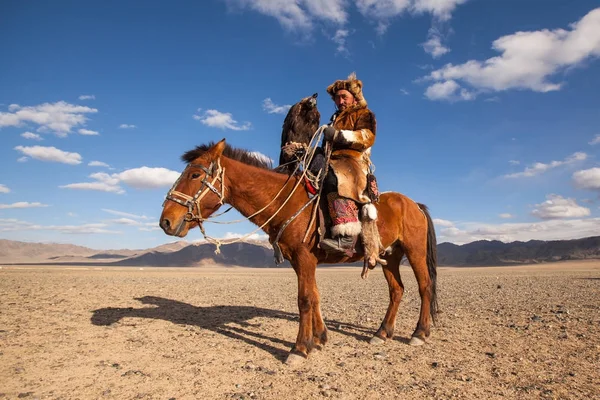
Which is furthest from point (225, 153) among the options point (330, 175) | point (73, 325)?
point (73, 325)

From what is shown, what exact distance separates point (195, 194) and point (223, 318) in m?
4.34

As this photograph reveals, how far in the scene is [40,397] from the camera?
4008 millimetres

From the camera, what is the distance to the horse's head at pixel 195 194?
16.5 feet

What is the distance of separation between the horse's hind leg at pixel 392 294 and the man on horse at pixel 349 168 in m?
1.73

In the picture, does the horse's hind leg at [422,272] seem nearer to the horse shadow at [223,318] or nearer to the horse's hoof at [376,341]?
the horse's hoof at [376,341]

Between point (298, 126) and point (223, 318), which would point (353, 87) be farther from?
point (223, 318)

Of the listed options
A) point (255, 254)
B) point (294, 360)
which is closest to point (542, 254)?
point (255, 254)

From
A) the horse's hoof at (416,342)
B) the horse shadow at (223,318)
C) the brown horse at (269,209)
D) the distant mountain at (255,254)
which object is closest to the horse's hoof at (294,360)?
the brown horse at (269,209)

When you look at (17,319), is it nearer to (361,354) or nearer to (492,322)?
(361,354)

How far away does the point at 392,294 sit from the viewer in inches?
274

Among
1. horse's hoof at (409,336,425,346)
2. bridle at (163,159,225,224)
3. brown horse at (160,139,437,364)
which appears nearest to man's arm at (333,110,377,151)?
brown horse at (160,139,437,364)

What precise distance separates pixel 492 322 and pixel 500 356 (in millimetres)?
2568

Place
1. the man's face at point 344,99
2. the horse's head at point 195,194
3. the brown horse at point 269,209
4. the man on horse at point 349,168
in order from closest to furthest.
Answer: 1. the horse's head at point 195,194
2. the brown horse at point 269,209
3. the man on horse at point 349,168
4. the man's face at point 344,99

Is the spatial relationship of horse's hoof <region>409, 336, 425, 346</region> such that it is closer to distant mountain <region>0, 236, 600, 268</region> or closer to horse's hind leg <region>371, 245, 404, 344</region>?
horse's hind leg <region>371, 245, 404, 344</region>
